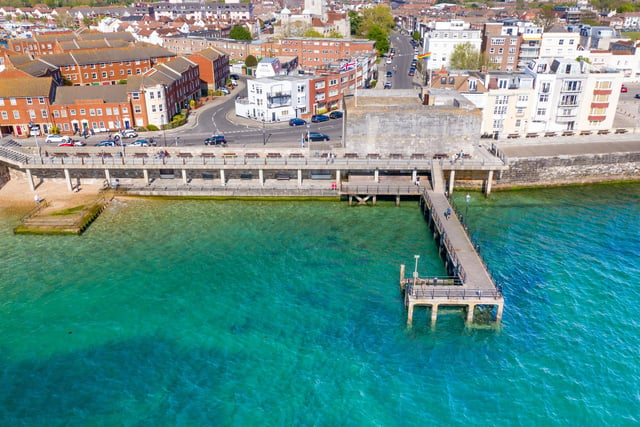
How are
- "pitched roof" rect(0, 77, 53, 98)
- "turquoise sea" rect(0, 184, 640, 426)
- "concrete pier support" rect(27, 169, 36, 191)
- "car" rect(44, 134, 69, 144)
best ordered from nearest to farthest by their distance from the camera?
"turquoise sea" rect(0, 184, 640, 426)
"concrete pier support" rect(27, 169, 36, 191)
"car" rect(44, 134, 69, 144)
"pitched roof" rect(0, 77, 53, 98)

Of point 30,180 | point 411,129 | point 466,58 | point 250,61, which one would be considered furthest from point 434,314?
point 250,61

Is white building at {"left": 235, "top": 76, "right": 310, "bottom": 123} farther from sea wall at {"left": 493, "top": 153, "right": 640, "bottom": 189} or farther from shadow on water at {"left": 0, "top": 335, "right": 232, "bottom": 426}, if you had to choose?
shadow on water at {"left": 0, "top": 335, "right": 232, "bottom": 426}

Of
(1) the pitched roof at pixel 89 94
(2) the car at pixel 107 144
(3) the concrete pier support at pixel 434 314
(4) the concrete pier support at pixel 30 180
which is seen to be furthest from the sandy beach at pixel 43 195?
(3) the concrete pier support at pixel 434 314

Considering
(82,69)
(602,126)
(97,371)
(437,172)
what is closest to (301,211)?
(437,172)

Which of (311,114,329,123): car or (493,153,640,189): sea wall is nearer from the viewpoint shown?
(493,153,640,189): sea wall

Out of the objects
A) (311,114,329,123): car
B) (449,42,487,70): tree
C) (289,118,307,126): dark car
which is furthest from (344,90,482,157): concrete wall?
(449,42,487,70): tree

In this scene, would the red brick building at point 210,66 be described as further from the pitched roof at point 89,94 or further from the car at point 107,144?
the car at point 107,144
